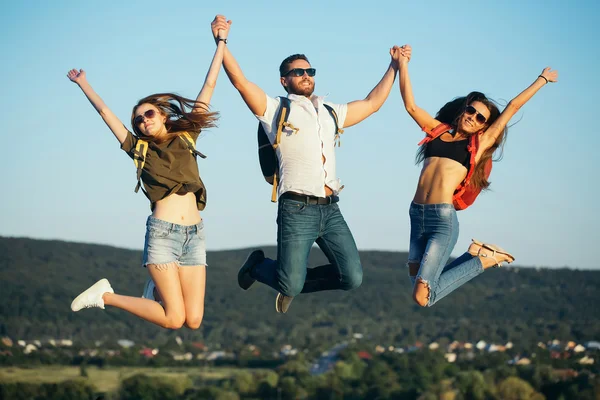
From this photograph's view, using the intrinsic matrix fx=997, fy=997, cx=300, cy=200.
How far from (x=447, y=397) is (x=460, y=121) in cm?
9735

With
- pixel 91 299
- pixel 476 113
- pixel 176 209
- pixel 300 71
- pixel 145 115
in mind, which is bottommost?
pixel 91 299

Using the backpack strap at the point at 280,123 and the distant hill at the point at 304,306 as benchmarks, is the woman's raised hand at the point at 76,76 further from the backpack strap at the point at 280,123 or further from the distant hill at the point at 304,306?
the distant hill at the point at 304,306

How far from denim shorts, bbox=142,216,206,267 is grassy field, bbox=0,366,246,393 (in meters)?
95.8

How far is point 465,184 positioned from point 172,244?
3367 mm

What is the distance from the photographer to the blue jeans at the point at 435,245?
36.2 ft

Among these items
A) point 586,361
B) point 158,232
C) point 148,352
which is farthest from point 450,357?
point 158,232

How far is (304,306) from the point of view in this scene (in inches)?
5659

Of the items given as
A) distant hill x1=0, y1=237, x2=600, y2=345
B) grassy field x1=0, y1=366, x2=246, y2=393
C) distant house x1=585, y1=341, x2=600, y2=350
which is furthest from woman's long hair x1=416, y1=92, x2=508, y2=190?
distant house x1=585, y1=341, x2=600, y2=350

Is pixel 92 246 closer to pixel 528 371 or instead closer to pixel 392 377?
pixel 392 377

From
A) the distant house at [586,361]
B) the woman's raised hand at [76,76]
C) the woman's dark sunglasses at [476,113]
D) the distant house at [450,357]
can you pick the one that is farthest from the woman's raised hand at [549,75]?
the distant house at [586,361]

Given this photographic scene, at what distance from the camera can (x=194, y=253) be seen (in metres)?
10.7

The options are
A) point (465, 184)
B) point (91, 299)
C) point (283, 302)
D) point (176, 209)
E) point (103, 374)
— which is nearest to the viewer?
point (176, 209)

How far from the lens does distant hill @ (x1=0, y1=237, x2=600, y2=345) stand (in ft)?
409

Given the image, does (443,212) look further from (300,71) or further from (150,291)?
(150,291)
